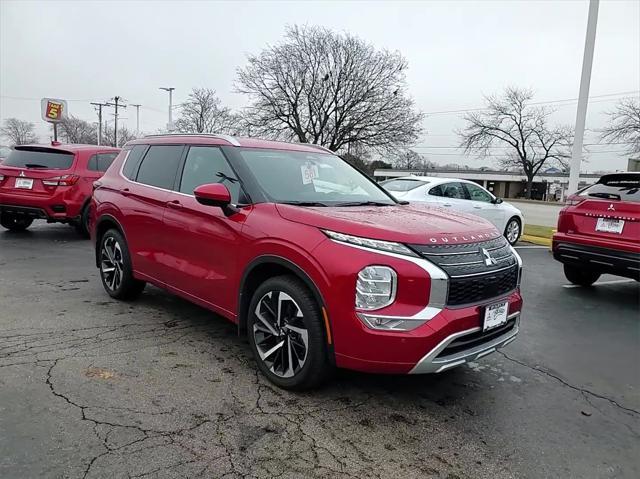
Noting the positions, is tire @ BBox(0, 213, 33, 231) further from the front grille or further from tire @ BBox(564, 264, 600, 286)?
tire @ BBox(564, 264, 600, 286)

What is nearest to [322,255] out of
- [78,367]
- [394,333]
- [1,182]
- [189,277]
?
[394,333]

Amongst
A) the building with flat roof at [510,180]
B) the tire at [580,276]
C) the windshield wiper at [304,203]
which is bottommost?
the tire at [580,276]

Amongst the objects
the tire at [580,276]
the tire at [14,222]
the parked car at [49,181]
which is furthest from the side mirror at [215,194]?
the tire at [14,222]

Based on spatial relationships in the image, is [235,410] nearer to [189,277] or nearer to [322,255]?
[322,255]

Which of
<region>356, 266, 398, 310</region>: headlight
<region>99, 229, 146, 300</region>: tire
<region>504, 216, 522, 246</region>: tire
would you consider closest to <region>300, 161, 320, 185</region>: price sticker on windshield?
<region>356, 266, 398, 310</region>: headlight

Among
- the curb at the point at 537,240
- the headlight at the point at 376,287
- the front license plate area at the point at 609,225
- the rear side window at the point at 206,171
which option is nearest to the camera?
the headlight at the point at 376,287

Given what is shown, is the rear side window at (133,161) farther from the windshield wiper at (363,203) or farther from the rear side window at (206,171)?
the windshield wiper at (363,203)

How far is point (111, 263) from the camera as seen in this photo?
5.42m

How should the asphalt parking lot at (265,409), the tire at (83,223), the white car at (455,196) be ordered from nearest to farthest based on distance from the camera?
the asphalt parking lot at (265,409) → the tire at (83,223) → the white car at (455,196)

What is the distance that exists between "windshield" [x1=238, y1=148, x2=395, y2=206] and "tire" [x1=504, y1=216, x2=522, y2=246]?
747 centimetres

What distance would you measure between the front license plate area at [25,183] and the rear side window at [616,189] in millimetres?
9014

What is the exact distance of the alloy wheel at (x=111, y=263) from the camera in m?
5.27

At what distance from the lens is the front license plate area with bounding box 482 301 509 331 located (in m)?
3.19

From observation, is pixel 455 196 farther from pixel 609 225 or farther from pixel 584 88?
Result: pixel 584 88
